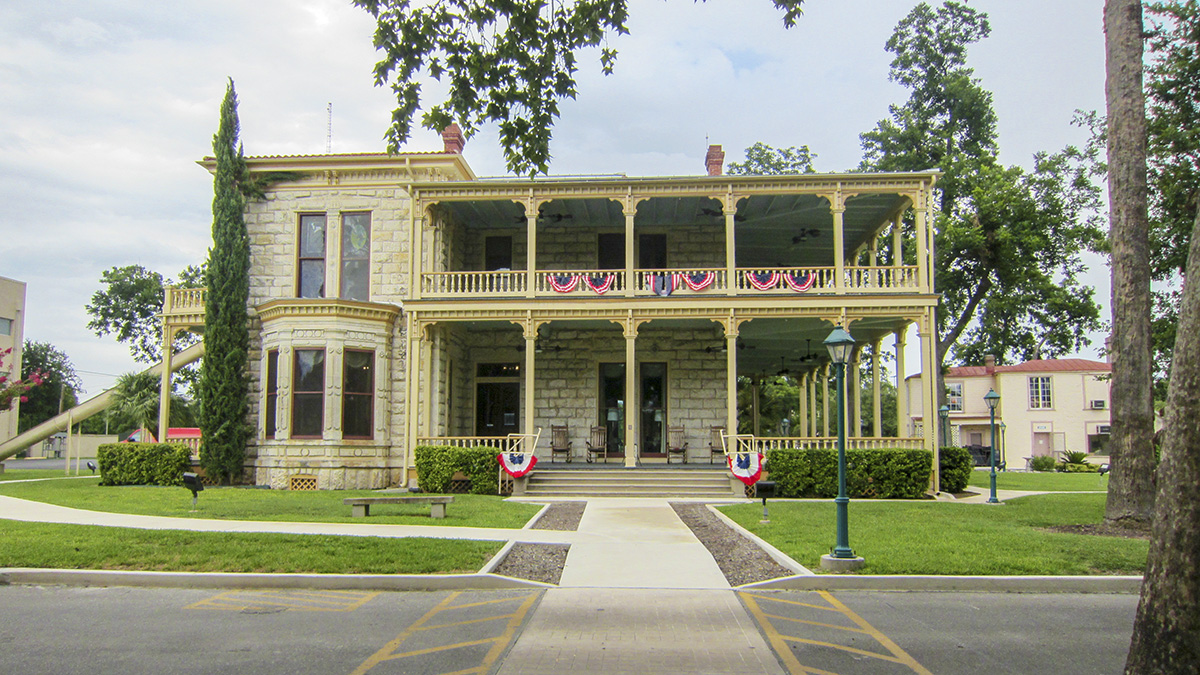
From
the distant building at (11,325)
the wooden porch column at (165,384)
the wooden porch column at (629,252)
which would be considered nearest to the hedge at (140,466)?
the wooden porch column at (165,384)

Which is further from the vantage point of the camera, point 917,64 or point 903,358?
point 917,64

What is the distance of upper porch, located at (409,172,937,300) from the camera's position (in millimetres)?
18797

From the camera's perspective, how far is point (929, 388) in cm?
1803

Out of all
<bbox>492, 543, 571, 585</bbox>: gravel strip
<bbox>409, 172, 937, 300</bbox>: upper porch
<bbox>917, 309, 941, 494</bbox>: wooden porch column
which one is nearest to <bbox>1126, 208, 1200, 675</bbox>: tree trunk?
<bbox>492, 543, 571, 585</bbox>: gravel strip

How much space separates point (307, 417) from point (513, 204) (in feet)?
23.8

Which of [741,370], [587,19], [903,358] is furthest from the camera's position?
[741,370]

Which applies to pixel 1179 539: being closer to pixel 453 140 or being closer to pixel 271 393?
pixel 271 393

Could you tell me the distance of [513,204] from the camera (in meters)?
20.7

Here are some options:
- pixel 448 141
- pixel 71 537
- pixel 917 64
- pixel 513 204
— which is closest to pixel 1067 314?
pixel 917 64

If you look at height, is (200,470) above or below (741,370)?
below

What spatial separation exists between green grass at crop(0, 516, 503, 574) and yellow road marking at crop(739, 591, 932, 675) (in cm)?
309

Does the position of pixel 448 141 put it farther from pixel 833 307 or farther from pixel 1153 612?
pixel 1153 612

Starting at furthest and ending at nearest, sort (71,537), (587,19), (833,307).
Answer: (833,307)
(71,537)
(587,19)

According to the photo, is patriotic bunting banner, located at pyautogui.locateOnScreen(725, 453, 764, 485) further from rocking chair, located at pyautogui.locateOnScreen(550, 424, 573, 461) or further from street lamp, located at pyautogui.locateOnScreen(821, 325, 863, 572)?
street lamp, located at pyautogui.locateOnScreen(821, 325, 863, 572)
